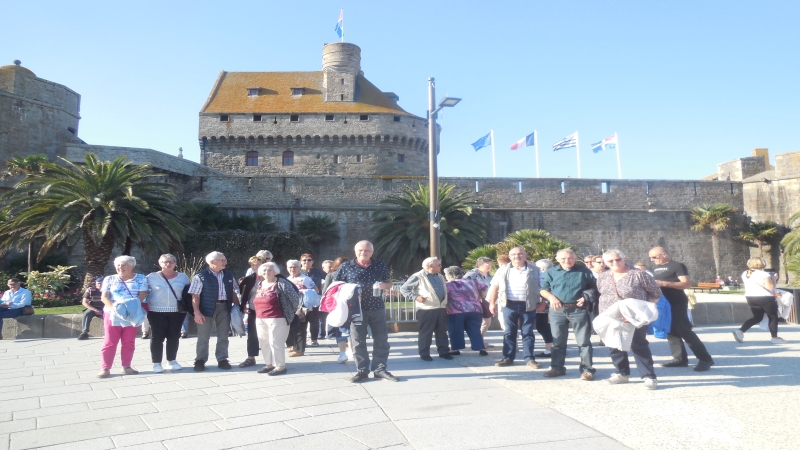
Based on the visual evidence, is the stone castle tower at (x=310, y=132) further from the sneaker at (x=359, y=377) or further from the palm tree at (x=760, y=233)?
the sneaker at (x=359, y=377)

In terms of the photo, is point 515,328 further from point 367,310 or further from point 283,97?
point 283,97

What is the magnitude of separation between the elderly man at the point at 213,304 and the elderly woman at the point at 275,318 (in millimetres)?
567

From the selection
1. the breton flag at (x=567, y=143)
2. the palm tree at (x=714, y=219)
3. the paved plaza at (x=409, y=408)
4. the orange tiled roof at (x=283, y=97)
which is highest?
the orange tiled roof at (x=283, y=97)

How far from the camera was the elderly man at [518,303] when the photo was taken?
6098mm

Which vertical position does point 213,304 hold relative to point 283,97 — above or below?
below

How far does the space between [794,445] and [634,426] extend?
→ 90cm

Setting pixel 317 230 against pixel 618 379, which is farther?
pixel 317 230

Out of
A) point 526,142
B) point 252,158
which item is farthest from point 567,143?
point 252,158

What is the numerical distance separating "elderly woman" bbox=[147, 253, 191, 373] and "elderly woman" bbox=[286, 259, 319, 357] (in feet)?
4.62

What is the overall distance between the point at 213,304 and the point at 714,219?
25255 millimetres

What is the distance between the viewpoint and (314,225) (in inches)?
920

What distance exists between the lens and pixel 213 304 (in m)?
6.24

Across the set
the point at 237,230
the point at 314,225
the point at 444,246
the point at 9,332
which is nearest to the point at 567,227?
the point at 444,246

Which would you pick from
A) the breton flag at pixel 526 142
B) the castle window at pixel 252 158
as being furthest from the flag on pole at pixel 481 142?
the castle window at pixel 252 158
